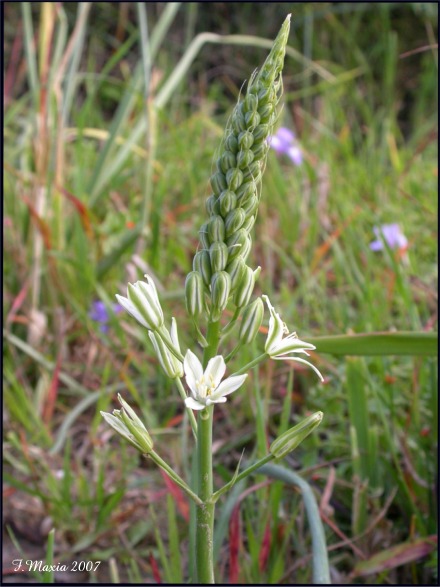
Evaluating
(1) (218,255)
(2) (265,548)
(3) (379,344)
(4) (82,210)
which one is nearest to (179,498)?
(2) (265,548)

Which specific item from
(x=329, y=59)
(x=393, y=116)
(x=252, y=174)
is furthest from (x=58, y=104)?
(x=329, y=59)

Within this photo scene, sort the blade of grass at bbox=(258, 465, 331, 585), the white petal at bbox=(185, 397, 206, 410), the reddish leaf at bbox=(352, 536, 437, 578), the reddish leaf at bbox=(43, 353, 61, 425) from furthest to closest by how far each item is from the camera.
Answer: the reddish leaf at bbox=(43, 353, 61, 425) < the reddish leaf at bbox=(352, 536, 437, 578) < the blade of grass at bbox=(258, 465, 331, 585) < the white petal at bbox=(185, 397, 206, 410)

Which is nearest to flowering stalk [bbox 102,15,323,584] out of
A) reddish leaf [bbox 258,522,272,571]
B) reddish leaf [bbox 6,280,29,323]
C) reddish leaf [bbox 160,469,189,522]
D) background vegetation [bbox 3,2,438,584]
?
background vegetation [bbox 3,2,438,584]

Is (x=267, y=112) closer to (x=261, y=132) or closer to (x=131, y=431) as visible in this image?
(x=261, y=132)

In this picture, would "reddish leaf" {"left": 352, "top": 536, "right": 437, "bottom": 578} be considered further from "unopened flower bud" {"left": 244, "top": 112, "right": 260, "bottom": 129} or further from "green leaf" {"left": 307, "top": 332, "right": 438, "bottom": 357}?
"unopened flower bud" {"left": 244, "top": 112, "right": 260, "bottom": 129}

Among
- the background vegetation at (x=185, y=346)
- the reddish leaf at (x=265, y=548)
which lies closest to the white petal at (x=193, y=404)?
the background vegetation at (x=185, y=346)

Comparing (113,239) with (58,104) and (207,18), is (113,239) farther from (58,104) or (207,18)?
(207,18)
